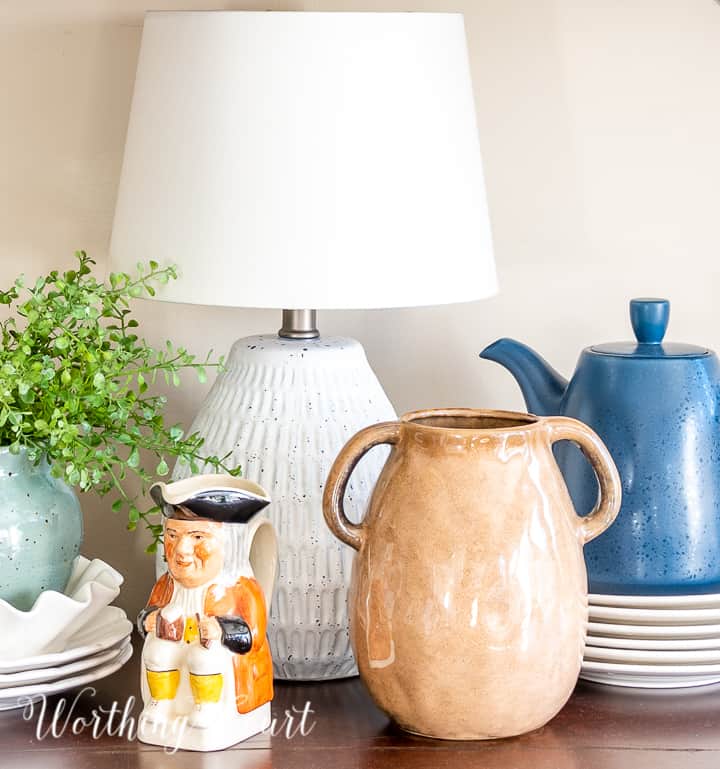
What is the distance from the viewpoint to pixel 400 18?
0.91m

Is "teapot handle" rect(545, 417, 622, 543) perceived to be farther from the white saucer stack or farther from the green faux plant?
the white saucer stack

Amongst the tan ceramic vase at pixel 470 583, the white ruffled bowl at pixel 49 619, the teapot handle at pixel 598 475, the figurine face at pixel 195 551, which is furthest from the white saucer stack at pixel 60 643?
the teapot handle at pixel 598 475

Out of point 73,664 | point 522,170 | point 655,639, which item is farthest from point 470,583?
point 522,170

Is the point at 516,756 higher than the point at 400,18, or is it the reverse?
the point at 400,18

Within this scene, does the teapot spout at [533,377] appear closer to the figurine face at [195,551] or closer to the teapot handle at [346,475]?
the teapot handle at [346,475]

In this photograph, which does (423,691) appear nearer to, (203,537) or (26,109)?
(203,537)

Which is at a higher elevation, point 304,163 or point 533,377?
point 304,163

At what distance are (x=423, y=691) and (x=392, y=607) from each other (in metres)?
0.06

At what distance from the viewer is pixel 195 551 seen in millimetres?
823

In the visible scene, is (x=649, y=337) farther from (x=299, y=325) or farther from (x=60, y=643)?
(x=60, y=643)

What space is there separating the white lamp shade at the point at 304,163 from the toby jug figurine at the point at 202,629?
172 mm

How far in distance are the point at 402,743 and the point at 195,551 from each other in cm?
21

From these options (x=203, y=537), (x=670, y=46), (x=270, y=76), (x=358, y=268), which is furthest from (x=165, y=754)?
(x=670, y=46)

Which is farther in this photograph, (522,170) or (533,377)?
(522,170)
